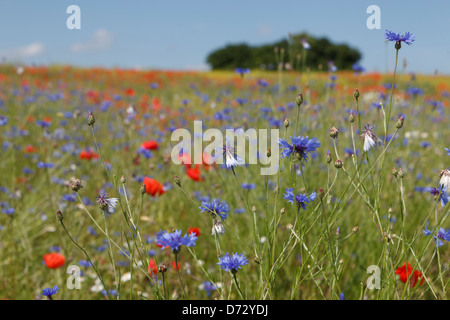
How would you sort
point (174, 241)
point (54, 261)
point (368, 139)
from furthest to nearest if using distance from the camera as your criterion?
point (54, 261) < point (368, 139) < point (174, 241)

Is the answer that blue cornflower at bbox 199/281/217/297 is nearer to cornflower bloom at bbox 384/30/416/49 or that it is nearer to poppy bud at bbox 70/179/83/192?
poppy bud at bbox 70/179/83/192

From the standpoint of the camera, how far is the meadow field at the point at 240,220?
0.96 m

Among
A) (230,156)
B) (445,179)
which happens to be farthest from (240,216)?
(445,179)

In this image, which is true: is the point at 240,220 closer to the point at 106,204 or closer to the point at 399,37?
the point at 106,204

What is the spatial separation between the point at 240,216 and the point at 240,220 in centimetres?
4

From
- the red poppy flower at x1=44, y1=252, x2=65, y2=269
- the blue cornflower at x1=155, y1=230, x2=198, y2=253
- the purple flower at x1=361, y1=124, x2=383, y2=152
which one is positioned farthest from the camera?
the red poppy flower at x1=44, y1=252, x2=65, y2=269

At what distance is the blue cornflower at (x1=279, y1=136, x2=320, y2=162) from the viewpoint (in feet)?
2.90

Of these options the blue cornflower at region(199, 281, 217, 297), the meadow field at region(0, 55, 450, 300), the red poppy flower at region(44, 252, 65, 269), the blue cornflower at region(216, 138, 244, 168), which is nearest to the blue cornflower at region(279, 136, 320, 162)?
the meadow field at region(0, 55, 450, 300)

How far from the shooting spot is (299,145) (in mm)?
901

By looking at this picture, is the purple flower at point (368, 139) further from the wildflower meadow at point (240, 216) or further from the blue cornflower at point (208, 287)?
the blue cornflower at point (208, 287)

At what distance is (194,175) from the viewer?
1.83 m
